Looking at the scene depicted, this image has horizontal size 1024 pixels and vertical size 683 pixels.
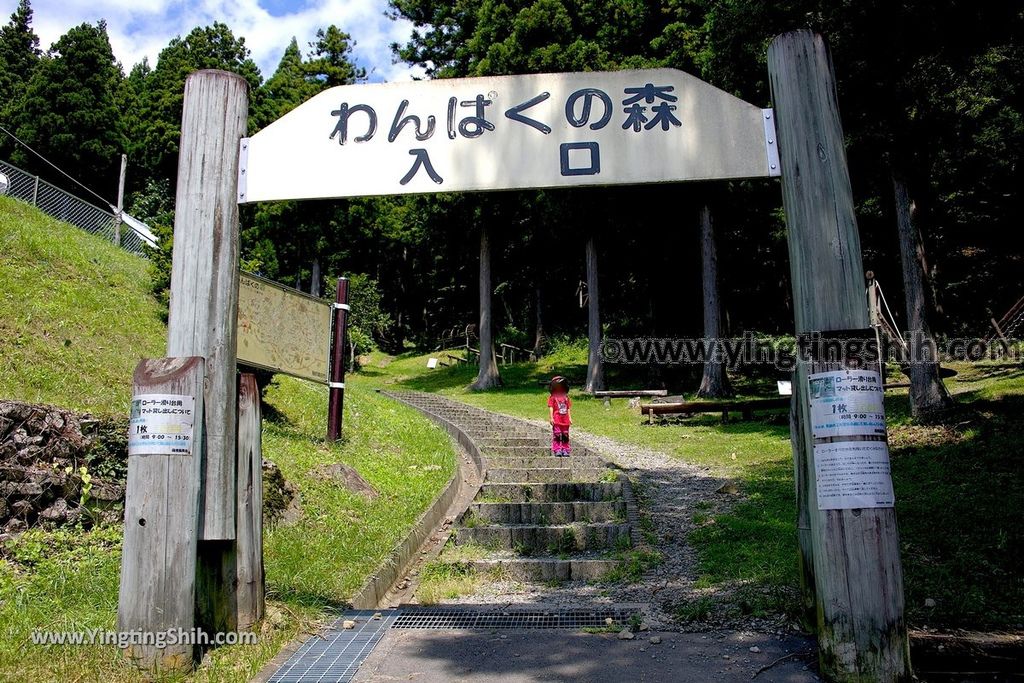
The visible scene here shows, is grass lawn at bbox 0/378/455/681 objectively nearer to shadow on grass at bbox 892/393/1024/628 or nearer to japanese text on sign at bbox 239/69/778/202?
japanese text on sign at bbox 239/69/778/202

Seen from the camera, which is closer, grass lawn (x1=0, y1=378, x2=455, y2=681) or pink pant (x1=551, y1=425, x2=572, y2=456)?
grass lawn (x1=0, y1=378, x2=455, y2=681)

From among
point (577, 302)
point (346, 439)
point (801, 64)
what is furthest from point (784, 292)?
point (801, 64)

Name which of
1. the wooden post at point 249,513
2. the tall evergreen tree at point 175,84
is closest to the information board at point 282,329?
the wooden post at point 249,513

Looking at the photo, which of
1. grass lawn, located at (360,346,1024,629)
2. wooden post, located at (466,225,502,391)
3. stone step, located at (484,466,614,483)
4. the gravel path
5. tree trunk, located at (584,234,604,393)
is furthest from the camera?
wooden post, located at (466,225,502,391)

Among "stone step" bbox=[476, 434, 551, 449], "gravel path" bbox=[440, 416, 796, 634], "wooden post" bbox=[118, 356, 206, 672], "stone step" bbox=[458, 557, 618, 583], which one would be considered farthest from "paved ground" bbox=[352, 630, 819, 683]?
"stone step" bbox=[476, 434, 551, 449]

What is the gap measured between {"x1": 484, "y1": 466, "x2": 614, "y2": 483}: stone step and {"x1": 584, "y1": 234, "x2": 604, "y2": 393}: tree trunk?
504 inches

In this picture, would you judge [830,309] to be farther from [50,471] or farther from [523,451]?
[523,451]

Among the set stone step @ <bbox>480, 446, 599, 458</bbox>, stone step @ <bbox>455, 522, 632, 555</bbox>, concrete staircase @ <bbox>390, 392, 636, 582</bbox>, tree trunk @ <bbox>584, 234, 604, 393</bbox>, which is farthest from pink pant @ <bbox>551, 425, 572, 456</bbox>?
tree trunk @ <bbox>584, 234, 604, 393</bbox>

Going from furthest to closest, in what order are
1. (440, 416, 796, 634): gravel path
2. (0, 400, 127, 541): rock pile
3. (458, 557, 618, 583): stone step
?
(458, 557, 618, 583): stone step < (0, 400, 127, 541): rock pile < (440, 416, 796, 634): gravel path

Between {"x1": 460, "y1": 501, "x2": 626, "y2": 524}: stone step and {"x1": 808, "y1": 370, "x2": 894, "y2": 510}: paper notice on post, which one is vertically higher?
{"x1": 808, "y1": 370, "x2": 894, "y2": 510}: paper notice on post

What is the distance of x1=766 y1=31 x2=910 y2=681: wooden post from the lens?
3658 mm

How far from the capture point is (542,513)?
26.1ft

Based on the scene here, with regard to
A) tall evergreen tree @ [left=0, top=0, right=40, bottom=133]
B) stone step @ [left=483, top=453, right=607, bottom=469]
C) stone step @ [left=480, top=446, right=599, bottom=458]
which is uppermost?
tall evergreen tree @ [left=0, top=0, right=40, bottom=133]

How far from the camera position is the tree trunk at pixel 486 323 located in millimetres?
25125
